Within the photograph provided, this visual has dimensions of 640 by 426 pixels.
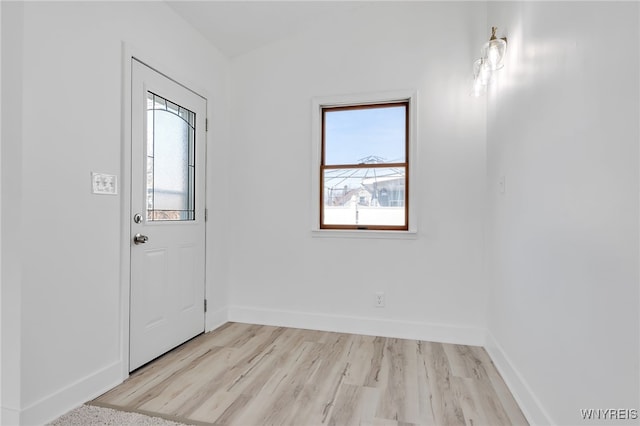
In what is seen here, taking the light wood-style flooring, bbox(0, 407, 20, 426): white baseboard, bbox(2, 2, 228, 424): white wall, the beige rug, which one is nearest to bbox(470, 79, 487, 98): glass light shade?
the light wood-style flooring

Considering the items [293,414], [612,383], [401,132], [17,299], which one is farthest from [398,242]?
[17,299]

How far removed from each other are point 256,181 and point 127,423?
84.5 inches

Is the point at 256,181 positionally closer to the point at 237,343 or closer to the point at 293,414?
the point at 237,343

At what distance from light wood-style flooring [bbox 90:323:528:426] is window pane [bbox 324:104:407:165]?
161 cm

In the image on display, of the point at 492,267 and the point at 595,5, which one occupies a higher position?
the point at 595,5

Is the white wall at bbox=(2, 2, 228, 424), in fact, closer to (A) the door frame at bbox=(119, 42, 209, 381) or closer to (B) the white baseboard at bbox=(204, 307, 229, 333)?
(A) the door frame at bbox=(119, 42, 209, 381)

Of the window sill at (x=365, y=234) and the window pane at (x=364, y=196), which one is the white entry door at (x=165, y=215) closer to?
the window sill at (x=365, y=234)

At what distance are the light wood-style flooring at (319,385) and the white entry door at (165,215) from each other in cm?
27

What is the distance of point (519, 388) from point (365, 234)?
5.13 feet

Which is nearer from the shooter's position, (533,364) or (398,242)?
(533,364)

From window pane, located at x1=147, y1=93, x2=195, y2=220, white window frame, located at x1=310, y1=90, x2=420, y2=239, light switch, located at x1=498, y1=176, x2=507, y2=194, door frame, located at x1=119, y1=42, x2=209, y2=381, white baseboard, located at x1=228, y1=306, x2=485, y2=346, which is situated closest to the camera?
door frame, located at x1=119, y1=42, x2=209, y2=381

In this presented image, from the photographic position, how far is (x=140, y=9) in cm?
232

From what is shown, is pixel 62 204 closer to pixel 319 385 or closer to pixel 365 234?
pixel 319 385

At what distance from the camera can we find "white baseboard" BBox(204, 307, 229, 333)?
3.12m
